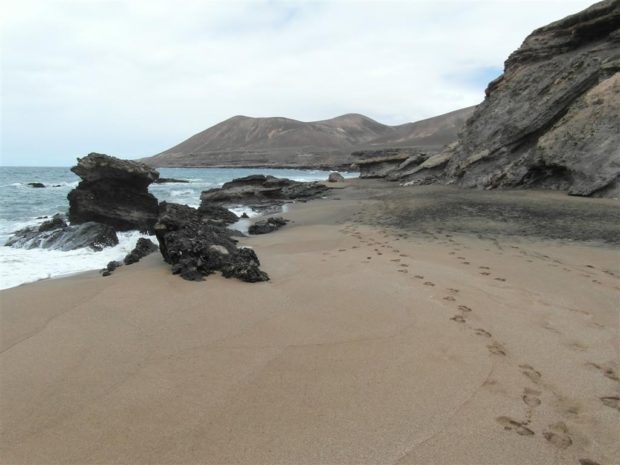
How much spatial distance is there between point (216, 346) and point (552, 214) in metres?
10.4

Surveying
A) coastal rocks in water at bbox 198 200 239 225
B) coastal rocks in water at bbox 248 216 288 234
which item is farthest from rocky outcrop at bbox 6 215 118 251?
coastal rocks in water at bbox 198 200 239 225

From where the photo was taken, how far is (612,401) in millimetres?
2980

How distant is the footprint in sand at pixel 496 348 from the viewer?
3734 mm

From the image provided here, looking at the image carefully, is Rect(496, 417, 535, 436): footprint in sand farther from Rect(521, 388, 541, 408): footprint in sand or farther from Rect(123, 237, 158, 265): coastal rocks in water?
Rect(123, 237, 158, 265): coastal rocks in water

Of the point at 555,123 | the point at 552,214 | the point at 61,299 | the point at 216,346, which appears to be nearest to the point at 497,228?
the point at 552,214

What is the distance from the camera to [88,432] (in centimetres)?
271

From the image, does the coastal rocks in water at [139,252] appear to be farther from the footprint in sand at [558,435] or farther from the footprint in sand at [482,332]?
the footprint in sand at [558,435]

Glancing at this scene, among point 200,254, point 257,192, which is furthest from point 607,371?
point 257,192

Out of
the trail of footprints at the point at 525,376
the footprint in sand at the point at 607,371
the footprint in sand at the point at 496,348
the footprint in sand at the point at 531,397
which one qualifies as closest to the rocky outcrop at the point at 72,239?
the trail of footprints at the point at 525,376

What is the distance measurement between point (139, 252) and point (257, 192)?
1648 centimetres

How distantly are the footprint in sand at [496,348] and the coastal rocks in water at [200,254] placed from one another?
319 cm

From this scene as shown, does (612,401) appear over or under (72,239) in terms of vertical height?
over

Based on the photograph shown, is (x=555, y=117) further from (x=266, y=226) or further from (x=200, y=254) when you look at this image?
(x=200, y=254)

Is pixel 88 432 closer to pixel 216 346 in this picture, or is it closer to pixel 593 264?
pixel 216 346
